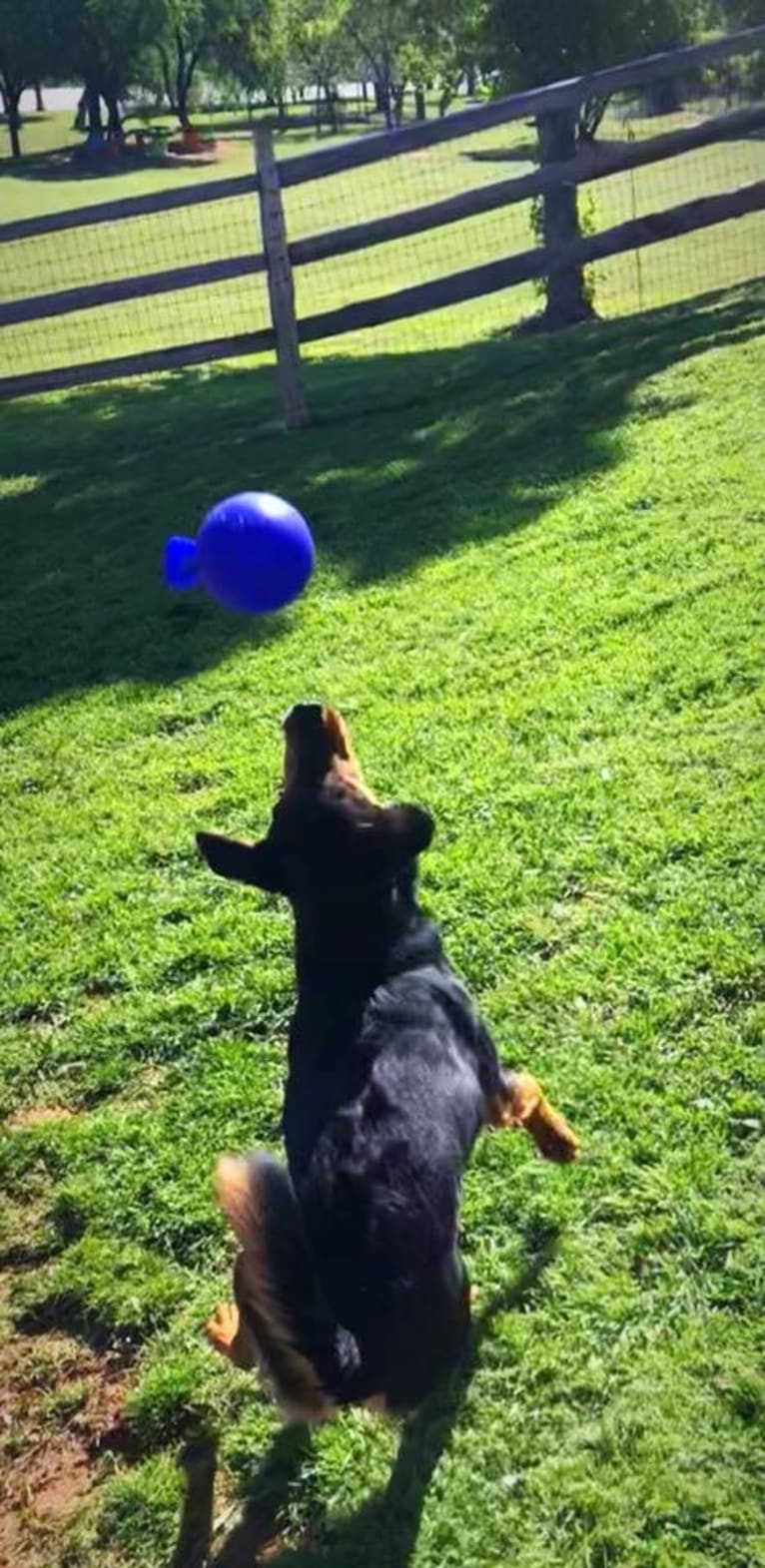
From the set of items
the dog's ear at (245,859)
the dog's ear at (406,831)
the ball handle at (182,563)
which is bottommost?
the dog's ear at (245,859)

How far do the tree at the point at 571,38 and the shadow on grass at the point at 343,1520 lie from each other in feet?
37.9

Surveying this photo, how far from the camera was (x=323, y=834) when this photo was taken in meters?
3.23

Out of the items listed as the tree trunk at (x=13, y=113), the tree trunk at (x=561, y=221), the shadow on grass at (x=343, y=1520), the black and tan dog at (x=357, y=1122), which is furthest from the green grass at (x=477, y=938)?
the tree trunk at (x=13, y=113)

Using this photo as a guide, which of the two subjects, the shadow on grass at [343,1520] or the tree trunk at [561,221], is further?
the tree trunk at [561,221]

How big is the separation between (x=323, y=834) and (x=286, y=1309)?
1010 mm

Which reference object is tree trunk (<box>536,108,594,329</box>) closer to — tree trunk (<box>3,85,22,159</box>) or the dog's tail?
the dog's tail

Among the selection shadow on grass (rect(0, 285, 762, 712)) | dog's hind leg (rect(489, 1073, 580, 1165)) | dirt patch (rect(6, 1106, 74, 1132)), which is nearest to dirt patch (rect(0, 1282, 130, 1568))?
dirt patch (rect(6, 1106, 74, 1132))

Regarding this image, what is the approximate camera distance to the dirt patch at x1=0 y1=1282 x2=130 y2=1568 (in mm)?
2998

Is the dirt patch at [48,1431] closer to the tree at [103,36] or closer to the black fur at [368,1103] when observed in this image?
the black fur at [368,1103]

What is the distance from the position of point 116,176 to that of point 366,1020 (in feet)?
176

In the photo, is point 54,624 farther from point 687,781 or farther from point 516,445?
point 687,781

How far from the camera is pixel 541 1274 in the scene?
11.0 ft

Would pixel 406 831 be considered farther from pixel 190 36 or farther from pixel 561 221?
pixel 190 36

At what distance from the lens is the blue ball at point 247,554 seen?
422 cm
